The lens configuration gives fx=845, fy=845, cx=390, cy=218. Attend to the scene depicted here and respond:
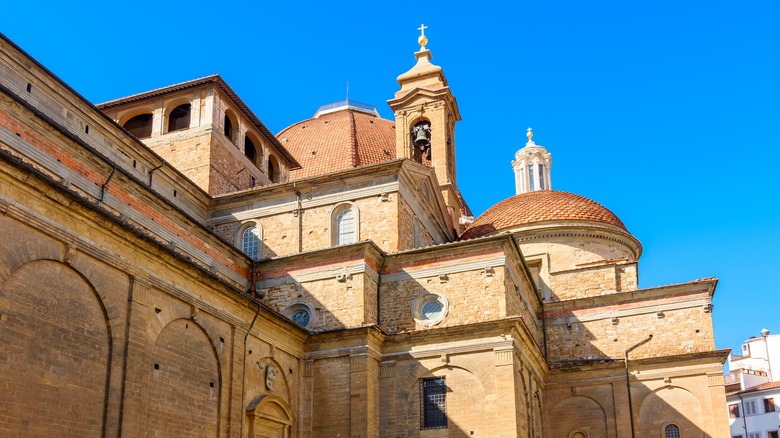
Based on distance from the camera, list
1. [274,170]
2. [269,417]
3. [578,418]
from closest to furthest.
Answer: [269,417] → [578,418] → [274,170]

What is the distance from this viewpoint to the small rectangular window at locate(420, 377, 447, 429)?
23.5 meters

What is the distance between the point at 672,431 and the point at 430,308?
1092 centimetres

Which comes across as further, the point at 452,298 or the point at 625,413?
the point at 625,413

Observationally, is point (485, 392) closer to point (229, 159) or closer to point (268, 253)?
point (268, 253)

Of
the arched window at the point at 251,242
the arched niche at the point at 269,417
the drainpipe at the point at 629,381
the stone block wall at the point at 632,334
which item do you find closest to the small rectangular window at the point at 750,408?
the stone block wall at the point at 632,334

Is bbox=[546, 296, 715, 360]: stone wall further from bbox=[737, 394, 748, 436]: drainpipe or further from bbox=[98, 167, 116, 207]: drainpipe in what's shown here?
bbox=[737, 394, 748, 436]: drainpipe

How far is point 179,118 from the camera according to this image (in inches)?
1238

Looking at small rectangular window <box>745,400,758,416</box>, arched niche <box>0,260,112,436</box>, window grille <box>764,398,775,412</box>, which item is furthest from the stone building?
small rectangular window <box>745,400,758,416</box>

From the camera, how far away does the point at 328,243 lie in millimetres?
26578

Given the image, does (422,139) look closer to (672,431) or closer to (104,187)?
(672,431)

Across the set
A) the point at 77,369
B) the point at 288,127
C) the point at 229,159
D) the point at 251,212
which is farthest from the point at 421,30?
the point at 77,369

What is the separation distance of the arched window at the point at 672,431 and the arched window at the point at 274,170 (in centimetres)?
1793

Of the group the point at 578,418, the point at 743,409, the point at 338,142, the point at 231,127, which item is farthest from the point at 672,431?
the point at 743,409

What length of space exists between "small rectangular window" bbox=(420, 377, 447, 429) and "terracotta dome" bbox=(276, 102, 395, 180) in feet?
61.6
